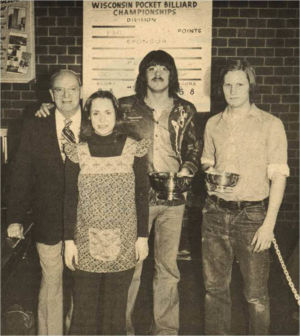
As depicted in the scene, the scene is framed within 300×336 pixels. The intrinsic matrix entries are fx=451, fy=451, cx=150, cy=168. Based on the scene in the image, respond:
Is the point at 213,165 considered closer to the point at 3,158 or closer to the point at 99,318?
the point at 99,318

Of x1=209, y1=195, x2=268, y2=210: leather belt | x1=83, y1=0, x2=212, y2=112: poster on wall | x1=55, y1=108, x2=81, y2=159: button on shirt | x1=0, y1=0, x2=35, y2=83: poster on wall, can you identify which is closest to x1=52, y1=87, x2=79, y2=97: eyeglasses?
x1=55, y1=108, x2=81, y2=159: button on shirt

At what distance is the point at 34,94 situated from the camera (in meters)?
4.65

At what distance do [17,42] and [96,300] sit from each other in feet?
9.67

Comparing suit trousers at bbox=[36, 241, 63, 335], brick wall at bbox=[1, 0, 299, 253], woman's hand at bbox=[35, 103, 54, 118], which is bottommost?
suit trousers at bbox=[36, 241, 63, 335]

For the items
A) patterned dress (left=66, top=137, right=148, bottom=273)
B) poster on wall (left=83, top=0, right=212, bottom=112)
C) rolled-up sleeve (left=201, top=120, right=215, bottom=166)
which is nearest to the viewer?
patterned dress (left=66, top=137, right=148, bottom=273)

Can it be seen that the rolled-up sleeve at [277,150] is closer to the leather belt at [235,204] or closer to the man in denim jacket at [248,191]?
the man in denim jacket at [248,191]

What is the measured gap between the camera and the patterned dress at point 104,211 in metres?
2.53

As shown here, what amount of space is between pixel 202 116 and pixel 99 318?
7.33 ft

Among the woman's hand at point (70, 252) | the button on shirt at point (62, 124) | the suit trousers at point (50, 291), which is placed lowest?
the suit trousers at point (50, 291)

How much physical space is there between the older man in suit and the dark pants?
31 centimetres

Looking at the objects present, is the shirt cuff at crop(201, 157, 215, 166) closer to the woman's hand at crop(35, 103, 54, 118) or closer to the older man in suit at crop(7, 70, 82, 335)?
the older man in suit at crop(7, 70, 82, 335)

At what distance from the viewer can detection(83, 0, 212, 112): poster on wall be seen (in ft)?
14.4

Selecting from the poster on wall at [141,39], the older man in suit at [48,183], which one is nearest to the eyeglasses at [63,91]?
the older man in suit at [48,183]

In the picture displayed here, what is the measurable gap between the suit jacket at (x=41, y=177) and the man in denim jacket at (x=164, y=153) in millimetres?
552
